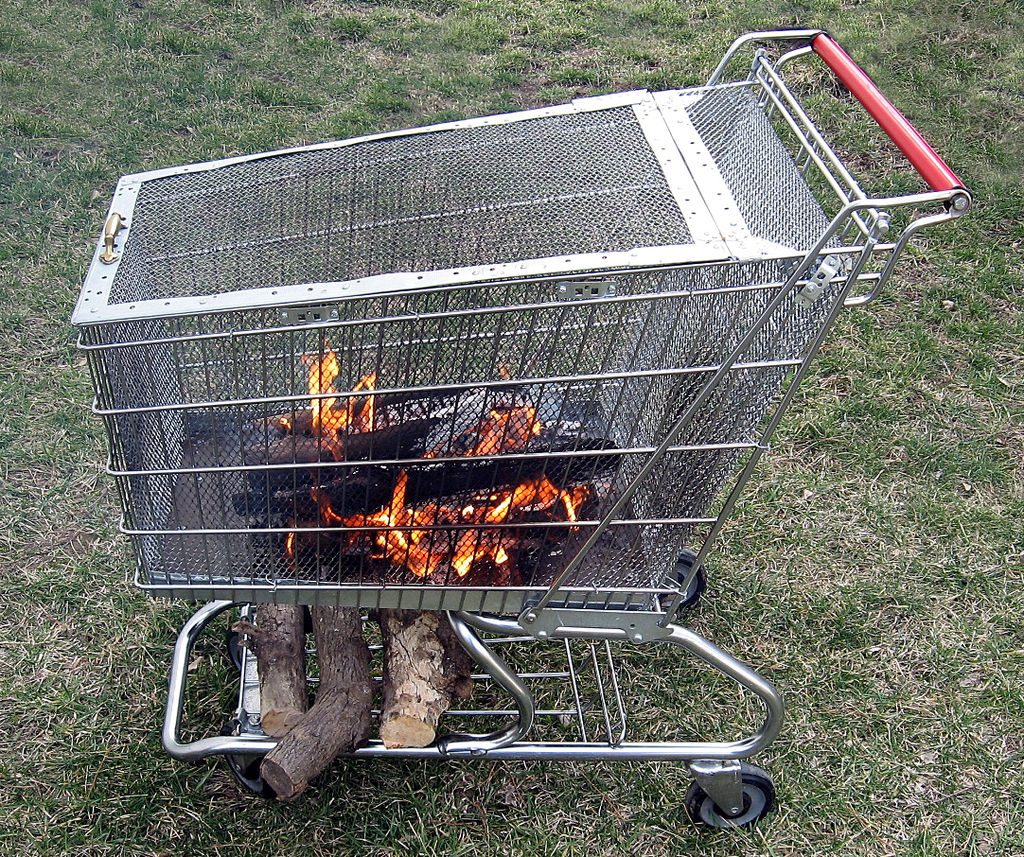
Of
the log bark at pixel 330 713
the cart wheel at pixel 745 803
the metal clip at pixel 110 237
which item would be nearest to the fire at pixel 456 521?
the log bark at pixel 330 713

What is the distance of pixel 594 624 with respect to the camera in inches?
86.5

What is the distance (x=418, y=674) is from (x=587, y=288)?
1.04 meters

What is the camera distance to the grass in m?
2.50

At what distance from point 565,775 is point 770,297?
135 centimetres

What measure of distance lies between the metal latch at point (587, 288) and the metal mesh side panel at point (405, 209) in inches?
5.2

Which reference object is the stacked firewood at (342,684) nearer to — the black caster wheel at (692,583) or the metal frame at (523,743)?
the metal frame at (523,743)

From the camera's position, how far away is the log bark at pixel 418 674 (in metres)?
2.30

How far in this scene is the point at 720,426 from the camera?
2.04 meters

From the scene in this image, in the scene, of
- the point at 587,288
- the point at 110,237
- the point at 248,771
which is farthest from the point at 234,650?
the point at 587,288

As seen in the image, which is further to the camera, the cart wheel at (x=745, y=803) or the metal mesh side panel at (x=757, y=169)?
the cart wheel at (x=745, y=803)

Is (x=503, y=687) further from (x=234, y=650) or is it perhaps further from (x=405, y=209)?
(x=405, y=209)

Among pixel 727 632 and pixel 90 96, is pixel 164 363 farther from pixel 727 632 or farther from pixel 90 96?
pixel 90 96

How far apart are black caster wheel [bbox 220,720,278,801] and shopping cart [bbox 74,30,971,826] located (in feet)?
0.28

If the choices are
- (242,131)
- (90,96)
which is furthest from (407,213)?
(90,96)
